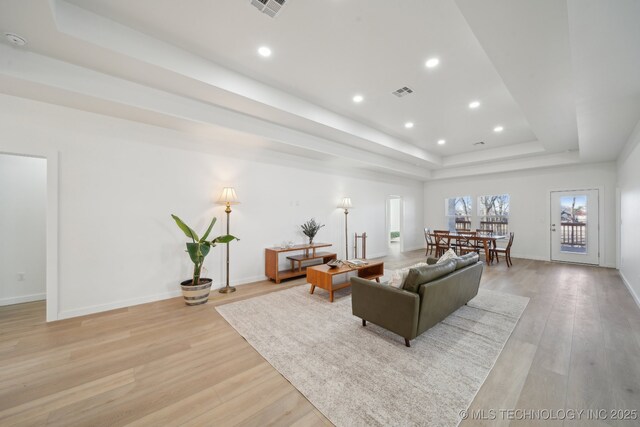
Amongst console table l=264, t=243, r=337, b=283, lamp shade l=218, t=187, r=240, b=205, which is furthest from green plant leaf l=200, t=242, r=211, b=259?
console table l=264, t=243, r=337, b=283

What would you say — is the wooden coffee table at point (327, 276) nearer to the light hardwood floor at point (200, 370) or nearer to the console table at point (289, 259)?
the console table at point (289, 259)

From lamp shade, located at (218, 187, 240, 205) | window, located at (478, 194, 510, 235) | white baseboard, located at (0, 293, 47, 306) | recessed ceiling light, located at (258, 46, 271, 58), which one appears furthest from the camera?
window, located at (478, 194, 510, 235)

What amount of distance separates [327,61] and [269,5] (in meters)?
1.01

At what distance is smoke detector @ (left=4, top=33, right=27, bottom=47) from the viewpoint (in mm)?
2254

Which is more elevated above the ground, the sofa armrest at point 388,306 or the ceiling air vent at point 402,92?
the ceiling air vent at point 402,92

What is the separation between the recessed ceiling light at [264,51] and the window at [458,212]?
8.27m

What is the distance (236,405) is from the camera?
1.79 metres

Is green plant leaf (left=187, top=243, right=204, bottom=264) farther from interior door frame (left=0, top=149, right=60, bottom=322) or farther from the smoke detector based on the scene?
the smoke detector

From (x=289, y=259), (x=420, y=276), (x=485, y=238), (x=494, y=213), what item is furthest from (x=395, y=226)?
(x=420, y=276)

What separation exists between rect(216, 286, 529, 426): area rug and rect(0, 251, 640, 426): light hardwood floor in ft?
0.39

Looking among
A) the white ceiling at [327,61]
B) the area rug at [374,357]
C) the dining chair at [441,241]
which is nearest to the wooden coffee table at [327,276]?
the area rug at [374,357]

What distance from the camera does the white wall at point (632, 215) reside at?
374 centimetres

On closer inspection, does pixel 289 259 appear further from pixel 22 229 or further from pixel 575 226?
pixel 575 226

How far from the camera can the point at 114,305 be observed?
3510 millimetres
